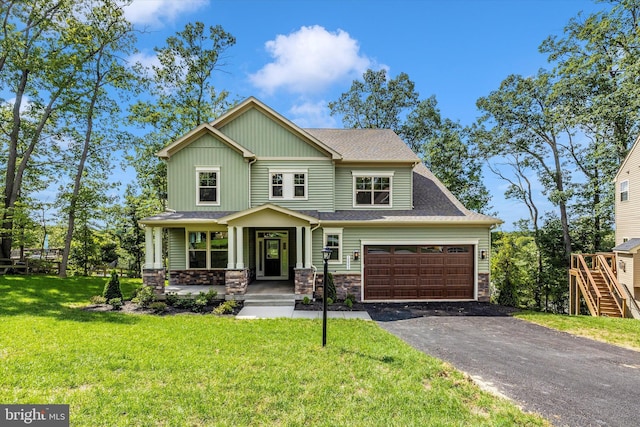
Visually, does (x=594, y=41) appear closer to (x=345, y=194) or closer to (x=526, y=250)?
(x=526, y=250)

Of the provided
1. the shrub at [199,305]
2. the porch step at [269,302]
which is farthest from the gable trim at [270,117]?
the shrub at [199,305]

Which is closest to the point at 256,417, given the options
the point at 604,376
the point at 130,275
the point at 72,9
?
the point at 604,376

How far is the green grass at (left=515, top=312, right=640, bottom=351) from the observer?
7535 millimetres

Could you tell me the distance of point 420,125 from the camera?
23.4 metres

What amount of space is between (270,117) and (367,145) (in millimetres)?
4890

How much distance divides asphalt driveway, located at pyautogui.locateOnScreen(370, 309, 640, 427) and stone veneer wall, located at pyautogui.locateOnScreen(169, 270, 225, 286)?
24.3 ft

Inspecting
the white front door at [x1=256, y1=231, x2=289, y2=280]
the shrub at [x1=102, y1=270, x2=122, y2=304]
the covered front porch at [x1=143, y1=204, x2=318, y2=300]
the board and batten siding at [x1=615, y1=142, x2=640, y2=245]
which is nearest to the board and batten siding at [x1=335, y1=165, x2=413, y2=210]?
the covered front porch at [x1=143, y1=204, x2=318, y2=300]

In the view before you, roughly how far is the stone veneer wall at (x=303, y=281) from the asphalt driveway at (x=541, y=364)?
2.95 metres

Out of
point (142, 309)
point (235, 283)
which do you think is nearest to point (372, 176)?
point (235, 283)

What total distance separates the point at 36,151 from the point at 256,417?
2532 cm

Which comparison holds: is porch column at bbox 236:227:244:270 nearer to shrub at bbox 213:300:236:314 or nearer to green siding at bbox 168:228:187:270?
shrub at bbox 213:300:236:314

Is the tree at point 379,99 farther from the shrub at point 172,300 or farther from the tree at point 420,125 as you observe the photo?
the shrub at point 172,300

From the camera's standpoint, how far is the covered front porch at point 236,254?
11117 mm

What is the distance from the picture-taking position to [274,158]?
42.7 feet
